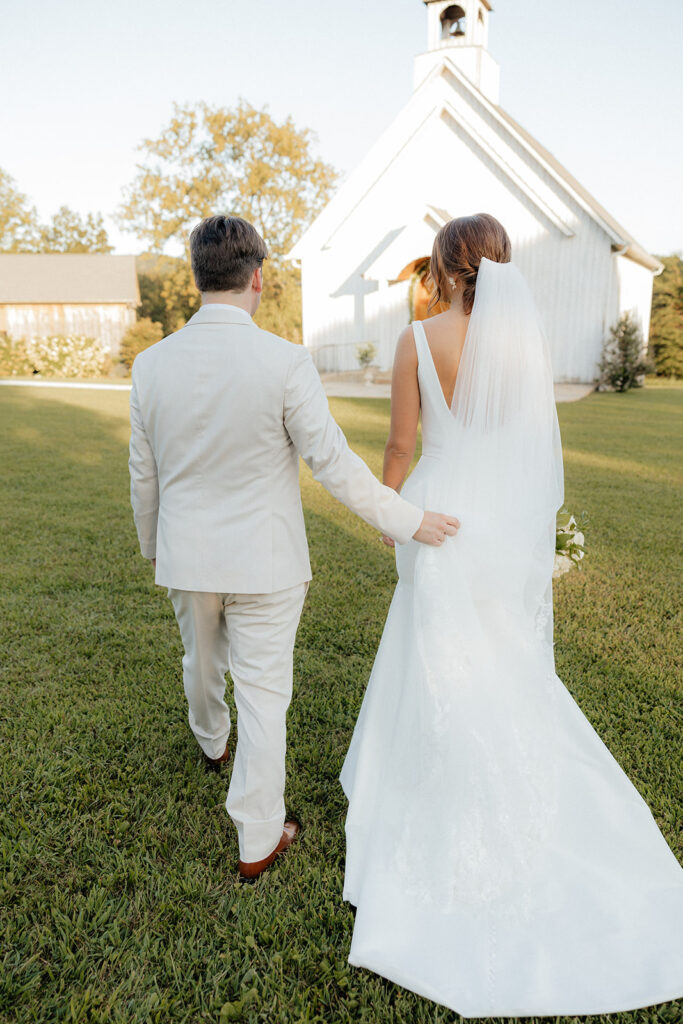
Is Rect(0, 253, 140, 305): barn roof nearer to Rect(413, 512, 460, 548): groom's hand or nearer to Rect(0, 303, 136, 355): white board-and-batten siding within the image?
Rect(0, 303, 136, 355): white board-and-batten siding

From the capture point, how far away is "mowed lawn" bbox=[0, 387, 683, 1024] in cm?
206

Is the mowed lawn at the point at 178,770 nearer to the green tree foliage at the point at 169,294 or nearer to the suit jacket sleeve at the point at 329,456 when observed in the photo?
the suit jacket sleeve at the point at 329,456

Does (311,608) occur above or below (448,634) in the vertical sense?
below

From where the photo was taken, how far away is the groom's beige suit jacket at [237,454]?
6.91ft

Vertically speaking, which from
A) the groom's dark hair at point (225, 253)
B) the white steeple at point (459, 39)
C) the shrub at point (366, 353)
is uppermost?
the white steeple at point (459, 39)

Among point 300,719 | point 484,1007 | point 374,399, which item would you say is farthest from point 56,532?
point 374,399

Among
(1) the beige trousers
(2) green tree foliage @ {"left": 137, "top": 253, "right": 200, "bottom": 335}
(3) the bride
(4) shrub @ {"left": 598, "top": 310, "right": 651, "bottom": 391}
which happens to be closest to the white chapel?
(4) shrub @ {"left": 598, "top": 310, "right": 651, "bottom": 391}

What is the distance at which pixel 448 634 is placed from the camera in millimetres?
2373

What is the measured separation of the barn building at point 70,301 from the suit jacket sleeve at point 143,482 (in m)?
37.9

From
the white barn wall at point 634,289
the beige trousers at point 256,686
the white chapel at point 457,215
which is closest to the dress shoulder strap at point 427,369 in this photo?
the beige trousers at point 256,686

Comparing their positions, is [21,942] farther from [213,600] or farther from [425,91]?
[425,91]

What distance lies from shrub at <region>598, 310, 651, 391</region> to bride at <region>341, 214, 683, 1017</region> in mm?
20346

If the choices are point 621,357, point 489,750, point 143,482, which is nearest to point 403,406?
point 143,482

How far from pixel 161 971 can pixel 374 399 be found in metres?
17.5
